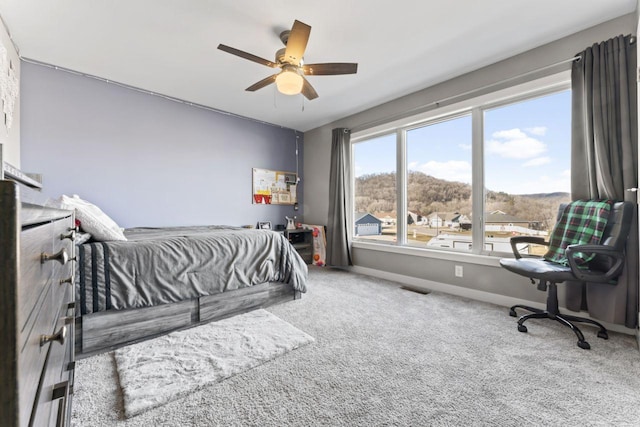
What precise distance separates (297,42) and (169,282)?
2.05m

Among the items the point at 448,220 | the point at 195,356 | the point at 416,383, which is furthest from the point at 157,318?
the point at 448,220

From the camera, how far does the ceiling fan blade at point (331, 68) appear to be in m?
2.18

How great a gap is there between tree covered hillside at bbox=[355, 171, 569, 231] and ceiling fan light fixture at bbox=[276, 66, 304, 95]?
6.61 ft

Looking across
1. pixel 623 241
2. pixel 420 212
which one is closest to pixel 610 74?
pixel 623 241

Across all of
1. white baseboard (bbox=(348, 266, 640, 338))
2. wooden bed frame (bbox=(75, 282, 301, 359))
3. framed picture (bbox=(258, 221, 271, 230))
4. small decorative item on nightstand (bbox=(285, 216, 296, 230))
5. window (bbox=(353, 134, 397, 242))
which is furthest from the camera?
small decorative item on nightstand (bbox=(285, 216, 296, 230))

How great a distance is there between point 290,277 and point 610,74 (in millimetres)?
3136

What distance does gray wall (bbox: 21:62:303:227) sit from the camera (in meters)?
2.77

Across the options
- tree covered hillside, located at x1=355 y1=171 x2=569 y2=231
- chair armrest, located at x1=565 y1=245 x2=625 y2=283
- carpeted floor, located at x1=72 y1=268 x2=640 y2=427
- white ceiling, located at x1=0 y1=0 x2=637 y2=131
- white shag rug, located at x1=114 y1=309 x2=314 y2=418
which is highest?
white ceiling, located at x1=0 y1=0 x2=637 y2=131

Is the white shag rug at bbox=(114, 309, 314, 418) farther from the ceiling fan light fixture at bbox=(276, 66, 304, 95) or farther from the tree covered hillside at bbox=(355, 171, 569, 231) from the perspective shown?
the tree covered hillside at bbox=(355, 171, 569, 231)

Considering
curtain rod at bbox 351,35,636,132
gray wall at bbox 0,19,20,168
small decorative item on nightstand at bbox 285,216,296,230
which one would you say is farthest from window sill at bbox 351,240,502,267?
gray wall at bbox 0,19,20,168

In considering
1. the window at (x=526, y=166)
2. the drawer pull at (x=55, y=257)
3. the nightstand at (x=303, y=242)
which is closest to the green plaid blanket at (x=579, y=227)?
the window at (x=526, y=166)

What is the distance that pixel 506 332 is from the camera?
6.78ft

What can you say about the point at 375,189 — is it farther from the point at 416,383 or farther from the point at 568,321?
the point at 416,383

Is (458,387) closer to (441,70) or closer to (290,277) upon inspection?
(290,277)
